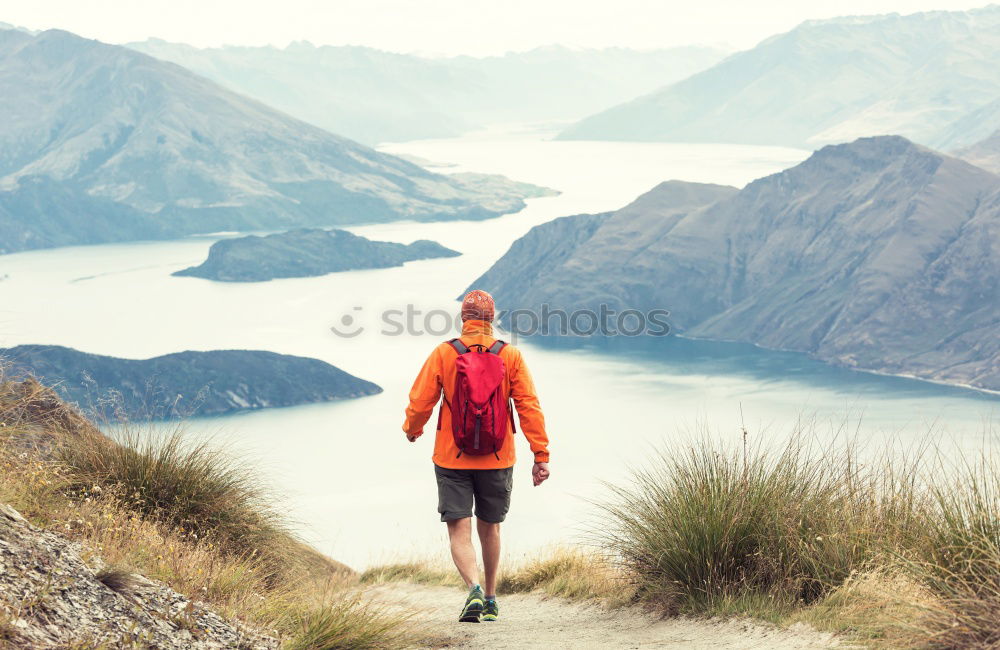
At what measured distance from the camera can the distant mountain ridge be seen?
117 meters

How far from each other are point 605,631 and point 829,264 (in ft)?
446

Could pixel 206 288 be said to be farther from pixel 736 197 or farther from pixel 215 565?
pixel 215 565

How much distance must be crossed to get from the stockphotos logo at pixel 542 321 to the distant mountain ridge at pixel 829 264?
2125 mm

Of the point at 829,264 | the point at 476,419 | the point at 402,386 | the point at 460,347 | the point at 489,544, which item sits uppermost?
the point at 829,264

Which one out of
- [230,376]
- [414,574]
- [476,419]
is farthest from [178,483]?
[230,376]

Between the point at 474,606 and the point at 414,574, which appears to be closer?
the point at 474,606

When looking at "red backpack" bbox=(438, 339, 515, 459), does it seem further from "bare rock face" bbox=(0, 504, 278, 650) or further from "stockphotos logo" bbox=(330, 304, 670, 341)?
"stockphotos logo" bbox=(330, 304, 670, 341)

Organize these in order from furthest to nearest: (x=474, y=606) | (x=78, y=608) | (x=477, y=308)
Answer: (x=474, y=606), (x=477, y=308), (x=78, y=608)

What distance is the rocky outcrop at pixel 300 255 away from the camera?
18138 cm

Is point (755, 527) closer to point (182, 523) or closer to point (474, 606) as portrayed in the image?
point (474, 606)

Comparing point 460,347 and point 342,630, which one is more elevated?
point 460,347

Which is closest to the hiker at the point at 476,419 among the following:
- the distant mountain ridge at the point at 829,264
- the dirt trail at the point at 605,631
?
the dirt trail at the point at 605,631

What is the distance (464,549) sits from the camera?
246 inches

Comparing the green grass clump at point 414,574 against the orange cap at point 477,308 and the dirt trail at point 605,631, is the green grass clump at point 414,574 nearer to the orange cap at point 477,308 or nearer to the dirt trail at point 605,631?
the dirt trail at point 605,631
